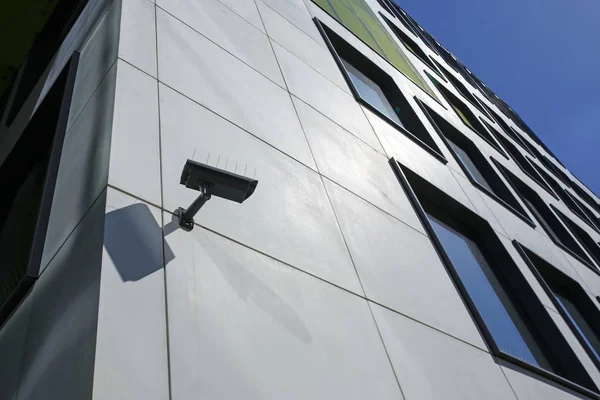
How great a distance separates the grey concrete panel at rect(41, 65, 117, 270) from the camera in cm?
320

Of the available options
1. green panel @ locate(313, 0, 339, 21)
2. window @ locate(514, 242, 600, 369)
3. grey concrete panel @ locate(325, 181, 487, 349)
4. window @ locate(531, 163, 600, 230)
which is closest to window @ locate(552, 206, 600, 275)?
window @ locate(531, 163, 600, 230)

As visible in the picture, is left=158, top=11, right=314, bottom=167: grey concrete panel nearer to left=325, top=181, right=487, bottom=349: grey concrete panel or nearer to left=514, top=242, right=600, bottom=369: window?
left=325, top=181, right=487, bottom=349: grey concrete panel

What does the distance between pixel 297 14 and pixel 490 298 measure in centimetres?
594

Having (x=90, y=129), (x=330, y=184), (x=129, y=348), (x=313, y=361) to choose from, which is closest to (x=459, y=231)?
(x=330, y=184)

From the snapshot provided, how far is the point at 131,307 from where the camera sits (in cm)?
257

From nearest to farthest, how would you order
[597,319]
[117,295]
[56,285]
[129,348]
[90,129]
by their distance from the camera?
1. [129,348]
2. [117,295]
3. [56,285]
4. [90,129]
5. [597,319]

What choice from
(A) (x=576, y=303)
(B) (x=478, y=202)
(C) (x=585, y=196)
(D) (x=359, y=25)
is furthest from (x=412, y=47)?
(C) (x=585, y=196)

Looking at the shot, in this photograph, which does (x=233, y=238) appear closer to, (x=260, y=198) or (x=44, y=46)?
(x=260, y=198)

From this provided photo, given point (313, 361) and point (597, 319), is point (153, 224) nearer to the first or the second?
point (313, 361)

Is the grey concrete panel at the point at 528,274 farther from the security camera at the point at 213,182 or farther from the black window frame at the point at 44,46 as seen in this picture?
the black window frame at the point at 44,46

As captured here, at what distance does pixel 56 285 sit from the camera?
9.55 feet

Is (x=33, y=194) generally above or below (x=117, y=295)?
below

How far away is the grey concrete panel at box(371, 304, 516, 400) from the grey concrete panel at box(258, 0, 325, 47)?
18.9 ft

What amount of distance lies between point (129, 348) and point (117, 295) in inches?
11.6
